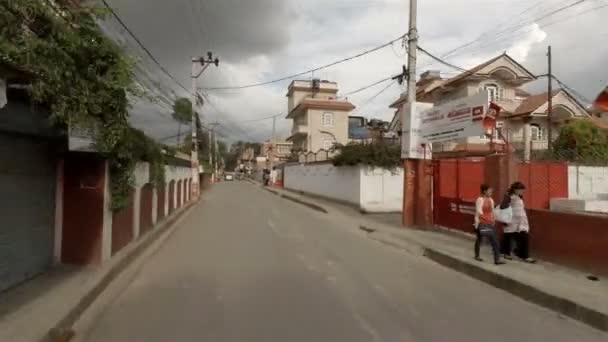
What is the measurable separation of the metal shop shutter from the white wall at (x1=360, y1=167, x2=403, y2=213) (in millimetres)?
19127

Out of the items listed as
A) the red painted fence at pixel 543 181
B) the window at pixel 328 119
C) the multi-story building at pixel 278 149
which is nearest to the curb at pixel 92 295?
the red painted fence at pixel 543 181

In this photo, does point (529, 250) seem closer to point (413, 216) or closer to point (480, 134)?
point (480, 134)

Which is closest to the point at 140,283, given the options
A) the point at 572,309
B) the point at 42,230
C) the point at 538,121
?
the point at 42,230

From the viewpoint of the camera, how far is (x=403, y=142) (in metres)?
19.0

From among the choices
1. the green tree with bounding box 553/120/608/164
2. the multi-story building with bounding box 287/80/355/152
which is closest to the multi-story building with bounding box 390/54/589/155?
the green tree with bounding box 553/120/608/164

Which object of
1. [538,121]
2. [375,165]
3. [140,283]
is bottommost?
[140,283]

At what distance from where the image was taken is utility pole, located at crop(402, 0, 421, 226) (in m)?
18.7

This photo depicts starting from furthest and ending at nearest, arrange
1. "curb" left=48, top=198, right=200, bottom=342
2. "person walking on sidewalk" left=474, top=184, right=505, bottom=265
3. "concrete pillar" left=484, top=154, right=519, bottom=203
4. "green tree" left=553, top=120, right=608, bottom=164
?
"green tree" left=553, top=120, right=608, bottom=164 < "concrete pillar" left=484, top=154, right=519, bottom=203 < "person walking on sidewalk" left=474, top=184, right=505, bottom=265 < "curb" left=48, top=198, right=200, bottom=342

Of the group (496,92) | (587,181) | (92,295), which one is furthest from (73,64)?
(496,92)

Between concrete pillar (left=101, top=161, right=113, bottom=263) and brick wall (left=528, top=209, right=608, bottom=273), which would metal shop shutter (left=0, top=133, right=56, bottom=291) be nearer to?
concrete pillar (left=101, top=161, right=113, bottom=263)

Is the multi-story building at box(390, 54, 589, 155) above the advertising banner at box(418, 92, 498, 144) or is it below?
above

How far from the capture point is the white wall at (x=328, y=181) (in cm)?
2961

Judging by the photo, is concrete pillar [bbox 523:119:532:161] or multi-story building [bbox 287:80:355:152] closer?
concrete pillar [bbox 523:119:532:161]

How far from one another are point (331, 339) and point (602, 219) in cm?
609
